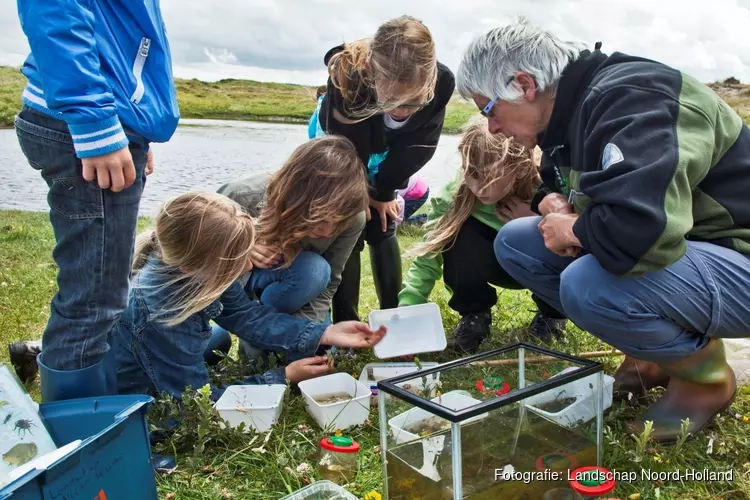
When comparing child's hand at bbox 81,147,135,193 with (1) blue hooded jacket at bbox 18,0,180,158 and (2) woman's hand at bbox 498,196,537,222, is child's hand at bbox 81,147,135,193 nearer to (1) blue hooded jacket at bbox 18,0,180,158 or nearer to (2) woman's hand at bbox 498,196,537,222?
(1) blue hooded jacket at bbox 18,0,180,158

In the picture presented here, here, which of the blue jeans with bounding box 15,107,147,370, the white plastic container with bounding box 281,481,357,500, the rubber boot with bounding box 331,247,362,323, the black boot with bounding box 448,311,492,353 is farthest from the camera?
the rubber boot with bounding box 331,247,362,323

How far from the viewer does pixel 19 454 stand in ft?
5.28

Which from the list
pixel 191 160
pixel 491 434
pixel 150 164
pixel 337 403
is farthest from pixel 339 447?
pixel 191 160

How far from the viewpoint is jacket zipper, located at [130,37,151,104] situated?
192 centimetres

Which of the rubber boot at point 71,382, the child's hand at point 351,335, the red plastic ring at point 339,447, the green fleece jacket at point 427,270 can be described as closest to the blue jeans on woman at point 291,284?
the child's hand at point 351,335

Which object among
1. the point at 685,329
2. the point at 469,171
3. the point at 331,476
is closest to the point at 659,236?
the point at 685,329

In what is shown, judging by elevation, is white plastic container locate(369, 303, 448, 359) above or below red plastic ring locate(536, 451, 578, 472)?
below

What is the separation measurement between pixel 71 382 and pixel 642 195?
164cm

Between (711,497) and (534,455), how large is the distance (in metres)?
0.49

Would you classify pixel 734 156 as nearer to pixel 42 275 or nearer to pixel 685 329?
pixel 685 329

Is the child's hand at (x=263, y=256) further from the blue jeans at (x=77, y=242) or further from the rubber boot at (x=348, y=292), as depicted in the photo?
the blue jeans at (x=77, y=242)

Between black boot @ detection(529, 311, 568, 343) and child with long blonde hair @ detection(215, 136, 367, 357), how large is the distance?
0.96 meters

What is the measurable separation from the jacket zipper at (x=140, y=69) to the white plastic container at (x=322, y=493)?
4.00 feet

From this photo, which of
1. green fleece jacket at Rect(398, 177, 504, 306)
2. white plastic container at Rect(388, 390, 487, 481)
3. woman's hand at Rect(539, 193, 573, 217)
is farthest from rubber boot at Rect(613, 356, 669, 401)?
green fleece jacket at Rect(398, 177, 504, 306)
